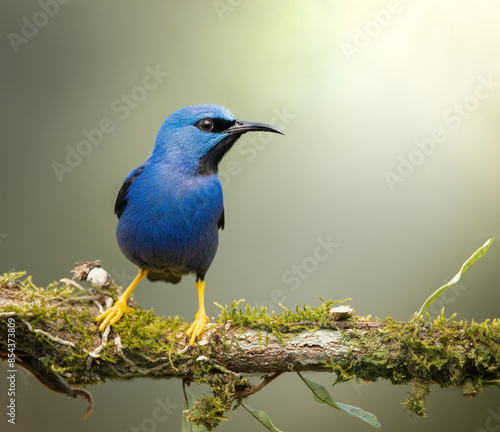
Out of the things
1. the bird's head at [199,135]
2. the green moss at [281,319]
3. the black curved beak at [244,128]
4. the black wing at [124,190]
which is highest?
the black curved beak at [244,128]

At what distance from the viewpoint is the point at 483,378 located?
Result: 308 centimetres

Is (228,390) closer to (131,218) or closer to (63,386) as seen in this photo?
(63,386)

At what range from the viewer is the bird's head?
430 centimetres

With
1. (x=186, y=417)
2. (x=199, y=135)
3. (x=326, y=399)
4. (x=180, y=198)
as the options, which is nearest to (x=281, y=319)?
(x=326, y=399)

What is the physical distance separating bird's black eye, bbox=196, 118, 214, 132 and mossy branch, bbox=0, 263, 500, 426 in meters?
1.57

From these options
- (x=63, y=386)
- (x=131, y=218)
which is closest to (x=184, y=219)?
(x=131, y=218)

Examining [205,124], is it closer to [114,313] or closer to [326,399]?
[114,313]

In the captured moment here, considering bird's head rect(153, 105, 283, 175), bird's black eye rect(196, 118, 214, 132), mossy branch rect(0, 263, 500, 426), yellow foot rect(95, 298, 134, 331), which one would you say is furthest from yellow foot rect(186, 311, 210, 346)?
bird's black eye rect(196, 118, 214, 132)

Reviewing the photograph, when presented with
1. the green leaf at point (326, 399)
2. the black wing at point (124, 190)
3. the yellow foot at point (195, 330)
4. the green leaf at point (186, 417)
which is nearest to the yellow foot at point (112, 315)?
the yellow foot at point (195, 330)

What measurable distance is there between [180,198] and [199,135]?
57 centimetres

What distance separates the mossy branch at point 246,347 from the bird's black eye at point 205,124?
1571mm

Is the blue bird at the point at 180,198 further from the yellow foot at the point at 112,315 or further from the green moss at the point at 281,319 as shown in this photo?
the green moss at the point at 281,319

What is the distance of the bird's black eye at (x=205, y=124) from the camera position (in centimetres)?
435

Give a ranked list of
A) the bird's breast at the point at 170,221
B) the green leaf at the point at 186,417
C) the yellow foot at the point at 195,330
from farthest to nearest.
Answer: the bird's breast at the point at 170,221 → the yellow foot at the point at 195,330 → the green leaf at the point at 186,417
